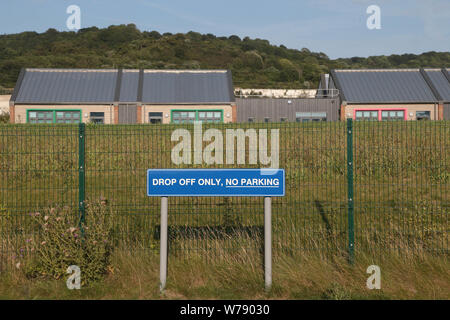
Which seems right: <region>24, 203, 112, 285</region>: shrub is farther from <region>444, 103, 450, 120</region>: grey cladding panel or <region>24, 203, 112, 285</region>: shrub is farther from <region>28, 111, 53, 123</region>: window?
<region>444, 103, 450, 120</region>: grey cladding panel

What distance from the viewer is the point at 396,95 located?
42.8m

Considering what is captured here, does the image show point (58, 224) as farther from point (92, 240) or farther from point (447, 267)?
point (447, 267)

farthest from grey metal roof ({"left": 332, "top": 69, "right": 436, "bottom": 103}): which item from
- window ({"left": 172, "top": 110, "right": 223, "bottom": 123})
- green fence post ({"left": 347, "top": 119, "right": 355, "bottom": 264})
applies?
green fence post ({"left": 347, "top": 119, "right": 355, "bottom": 264})

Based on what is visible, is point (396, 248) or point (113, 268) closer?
point (113, 268)

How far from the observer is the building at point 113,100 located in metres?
40.5

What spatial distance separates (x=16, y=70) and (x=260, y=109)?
70359 millimetres

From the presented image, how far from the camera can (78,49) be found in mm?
113875

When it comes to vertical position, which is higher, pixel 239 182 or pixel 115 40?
pixel 115 40

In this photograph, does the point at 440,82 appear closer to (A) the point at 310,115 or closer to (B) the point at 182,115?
(A) the point at 310,115

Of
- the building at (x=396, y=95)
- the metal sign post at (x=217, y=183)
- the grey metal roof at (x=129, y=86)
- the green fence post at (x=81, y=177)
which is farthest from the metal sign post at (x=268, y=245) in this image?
the building at (x=396, y=95)

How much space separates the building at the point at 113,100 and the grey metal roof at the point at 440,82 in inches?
793

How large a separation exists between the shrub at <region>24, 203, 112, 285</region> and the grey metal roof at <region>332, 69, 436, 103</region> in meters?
39.0

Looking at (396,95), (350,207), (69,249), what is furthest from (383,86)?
(69,249)
